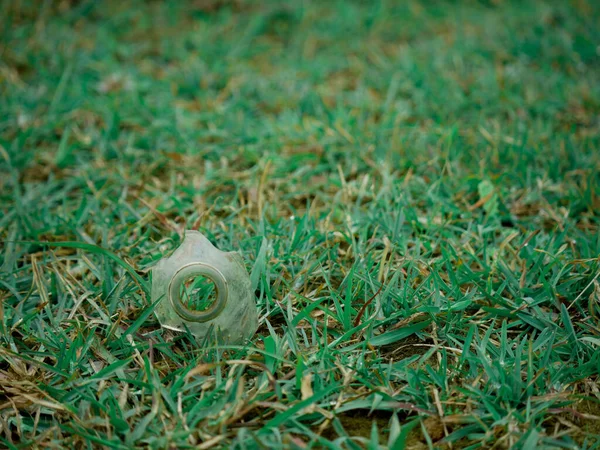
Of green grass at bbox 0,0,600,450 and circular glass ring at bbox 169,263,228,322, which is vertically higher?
circular glass ring at bbox 169,263,228,322

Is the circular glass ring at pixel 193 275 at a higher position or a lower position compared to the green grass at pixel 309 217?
higher

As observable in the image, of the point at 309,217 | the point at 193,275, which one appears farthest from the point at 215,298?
the point at 309,217

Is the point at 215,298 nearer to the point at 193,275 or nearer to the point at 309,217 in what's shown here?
the point at 193,275

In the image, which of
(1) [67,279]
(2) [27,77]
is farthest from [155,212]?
(2) [27,77]

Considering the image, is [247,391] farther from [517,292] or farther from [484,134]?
[484,134]
